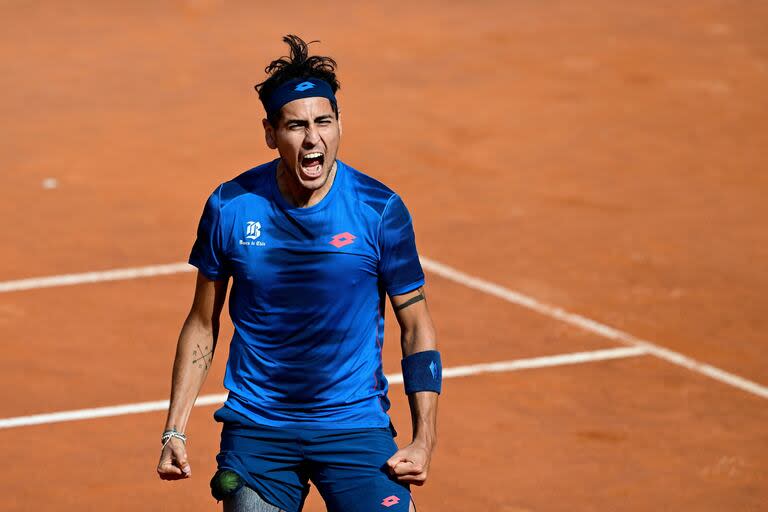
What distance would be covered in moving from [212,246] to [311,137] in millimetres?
652

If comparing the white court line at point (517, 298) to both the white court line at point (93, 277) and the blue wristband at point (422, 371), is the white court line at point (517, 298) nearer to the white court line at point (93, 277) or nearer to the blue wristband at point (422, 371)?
the white court line at point (93, 277)

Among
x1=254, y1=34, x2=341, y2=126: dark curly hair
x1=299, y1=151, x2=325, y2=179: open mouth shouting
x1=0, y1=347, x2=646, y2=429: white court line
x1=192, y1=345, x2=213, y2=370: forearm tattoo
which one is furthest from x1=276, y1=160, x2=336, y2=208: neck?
x1=0, y1=347, x2=646, y2=429: white court line

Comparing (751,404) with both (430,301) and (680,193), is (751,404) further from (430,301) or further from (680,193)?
(680,193)

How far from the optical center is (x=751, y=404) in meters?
10.6

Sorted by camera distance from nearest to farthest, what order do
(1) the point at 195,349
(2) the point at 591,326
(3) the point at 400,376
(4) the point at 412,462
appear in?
(4) the point at 412,462 < (1) the point at 195,349 < (3) the point at 400,376 < (2) the point at 591,326

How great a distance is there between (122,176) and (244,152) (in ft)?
4.57

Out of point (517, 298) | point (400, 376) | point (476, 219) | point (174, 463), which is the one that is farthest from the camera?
point (476, 219)

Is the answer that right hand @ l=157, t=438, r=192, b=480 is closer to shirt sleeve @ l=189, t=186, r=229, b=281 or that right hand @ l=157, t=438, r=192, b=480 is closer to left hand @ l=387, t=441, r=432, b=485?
shirt sleeve @ l=189, t=186, r=229, b=281

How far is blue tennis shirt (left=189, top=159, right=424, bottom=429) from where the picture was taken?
6281mm

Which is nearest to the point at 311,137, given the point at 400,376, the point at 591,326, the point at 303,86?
the point at 303,86

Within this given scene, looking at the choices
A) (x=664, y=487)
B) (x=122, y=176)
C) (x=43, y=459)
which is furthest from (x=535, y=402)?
(x=122, y=176)

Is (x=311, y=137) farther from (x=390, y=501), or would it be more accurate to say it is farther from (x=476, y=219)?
(x=476, y=219)

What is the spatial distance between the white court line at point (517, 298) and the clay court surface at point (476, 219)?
4cm

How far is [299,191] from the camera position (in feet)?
20.8
